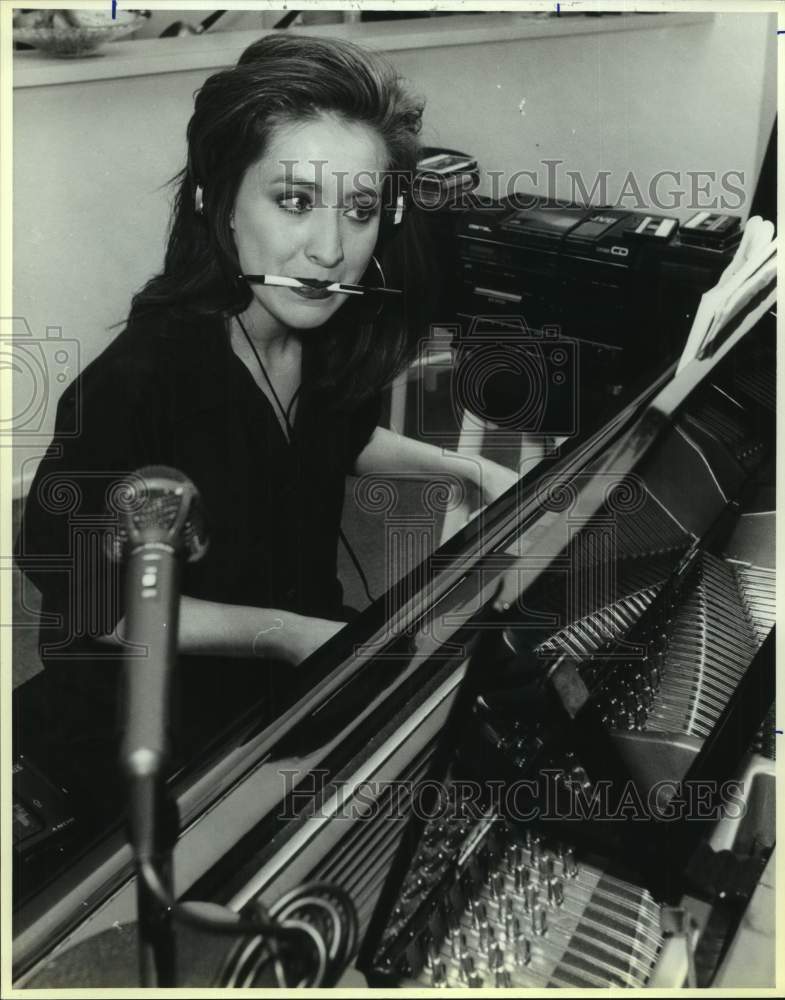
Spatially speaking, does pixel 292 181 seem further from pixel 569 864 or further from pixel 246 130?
pixel 569 864

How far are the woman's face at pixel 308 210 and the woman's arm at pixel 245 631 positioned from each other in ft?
1.39

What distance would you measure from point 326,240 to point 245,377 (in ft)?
0.77

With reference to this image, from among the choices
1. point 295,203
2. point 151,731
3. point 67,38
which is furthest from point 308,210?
point 151,731

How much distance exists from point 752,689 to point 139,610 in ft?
2.95

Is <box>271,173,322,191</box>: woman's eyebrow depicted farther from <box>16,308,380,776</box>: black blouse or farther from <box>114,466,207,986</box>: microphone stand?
<box>114,466,207,986</box>: microphone stand

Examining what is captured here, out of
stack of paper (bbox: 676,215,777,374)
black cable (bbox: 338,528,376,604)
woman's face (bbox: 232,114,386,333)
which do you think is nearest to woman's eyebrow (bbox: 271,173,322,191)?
woman's face (bbox: 232,114,386,333)

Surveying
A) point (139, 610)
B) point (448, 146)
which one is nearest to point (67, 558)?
point (139, 610)

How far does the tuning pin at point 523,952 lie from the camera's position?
1.30m

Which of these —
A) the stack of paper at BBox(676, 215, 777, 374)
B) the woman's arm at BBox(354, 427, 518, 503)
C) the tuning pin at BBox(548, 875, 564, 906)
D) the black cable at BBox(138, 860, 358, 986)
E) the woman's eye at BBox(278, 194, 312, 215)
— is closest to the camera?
the black cable at BBox(138, 860, 358, 986)

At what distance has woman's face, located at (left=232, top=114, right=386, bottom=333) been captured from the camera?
1.44m

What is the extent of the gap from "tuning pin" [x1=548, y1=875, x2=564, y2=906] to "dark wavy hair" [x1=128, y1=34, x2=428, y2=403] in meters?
0.91

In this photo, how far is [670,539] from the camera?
1.81 meters

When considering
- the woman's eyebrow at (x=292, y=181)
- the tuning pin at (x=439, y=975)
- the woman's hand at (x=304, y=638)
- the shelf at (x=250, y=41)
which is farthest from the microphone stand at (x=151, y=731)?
the shelf at (x=250, y=41)

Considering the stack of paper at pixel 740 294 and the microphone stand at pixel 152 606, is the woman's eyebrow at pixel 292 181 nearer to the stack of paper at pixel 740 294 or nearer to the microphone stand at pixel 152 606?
the microphone stand at pixel 152 606
